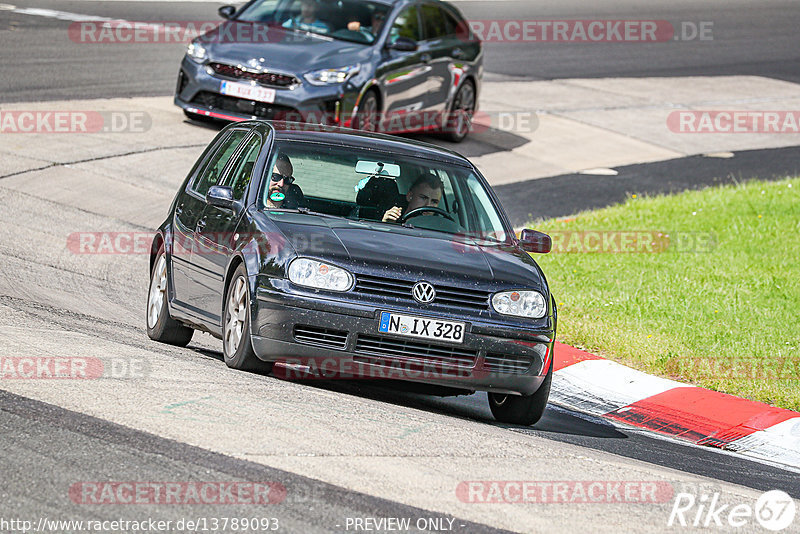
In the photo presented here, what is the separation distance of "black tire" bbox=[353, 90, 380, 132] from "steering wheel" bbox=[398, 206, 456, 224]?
8118 millimetres

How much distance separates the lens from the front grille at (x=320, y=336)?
23.7ft

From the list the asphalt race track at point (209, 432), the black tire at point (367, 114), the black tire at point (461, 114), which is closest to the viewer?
the asphalt race track at point (209, 432)

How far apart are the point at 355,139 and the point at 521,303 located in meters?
1.90

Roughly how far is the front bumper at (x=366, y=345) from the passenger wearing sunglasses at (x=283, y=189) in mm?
1021

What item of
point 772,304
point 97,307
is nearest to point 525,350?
point 97,307

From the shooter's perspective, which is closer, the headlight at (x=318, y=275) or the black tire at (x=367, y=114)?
the headlight at (x=318, y=275)

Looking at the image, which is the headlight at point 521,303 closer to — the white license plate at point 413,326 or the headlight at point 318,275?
the white license plate at point 413,326

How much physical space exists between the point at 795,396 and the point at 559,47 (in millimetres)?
21677

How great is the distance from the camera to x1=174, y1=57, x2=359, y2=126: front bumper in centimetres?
1603

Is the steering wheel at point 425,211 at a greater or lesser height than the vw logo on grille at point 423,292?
greater

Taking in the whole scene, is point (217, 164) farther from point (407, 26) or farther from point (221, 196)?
point (407, 26)

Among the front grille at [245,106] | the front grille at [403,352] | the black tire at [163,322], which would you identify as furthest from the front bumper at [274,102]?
the front grille at [403,352]

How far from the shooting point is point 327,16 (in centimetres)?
1756

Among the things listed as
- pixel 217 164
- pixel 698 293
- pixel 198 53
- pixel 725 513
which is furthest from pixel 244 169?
pixel 198 53
